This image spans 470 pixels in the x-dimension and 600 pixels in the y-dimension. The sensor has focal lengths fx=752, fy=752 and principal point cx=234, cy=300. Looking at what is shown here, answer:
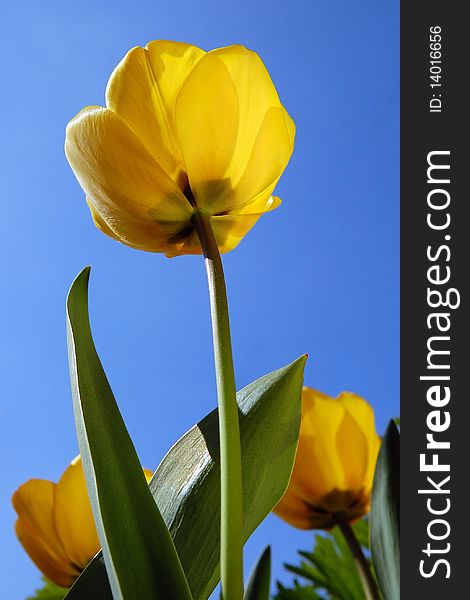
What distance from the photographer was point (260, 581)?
0.39 meters

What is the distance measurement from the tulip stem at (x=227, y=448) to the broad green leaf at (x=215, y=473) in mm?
53

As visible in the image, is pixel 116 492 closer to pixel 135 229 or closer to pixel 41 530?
pixel 135 229

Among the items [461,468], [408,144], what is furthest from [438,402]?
[408,144]

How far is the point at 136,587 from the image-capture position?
8.0 inches

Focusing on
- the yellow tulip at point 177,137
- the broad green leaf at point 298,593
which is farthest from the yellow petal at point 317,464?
the yellow tulip at point 177,137

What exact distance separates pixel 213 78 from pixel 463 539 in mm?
237

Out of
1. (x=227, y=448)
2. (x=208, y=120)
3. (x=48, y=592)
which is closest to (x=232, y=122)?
(x=208, y=120)

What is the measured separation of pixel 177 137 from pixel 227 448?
0.37 ft

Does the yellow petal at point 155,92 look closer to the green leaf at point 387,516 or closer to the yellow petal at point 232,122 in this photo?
the yellow petal at point 232,122

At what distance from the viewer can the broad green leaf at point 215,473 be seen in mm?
256

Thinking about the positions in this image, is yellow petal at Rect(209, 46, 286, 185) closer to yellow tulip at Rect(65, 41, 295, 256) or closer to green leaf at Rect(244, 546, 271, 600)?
yellow tulip at Rect(65, 41, 295, 256)

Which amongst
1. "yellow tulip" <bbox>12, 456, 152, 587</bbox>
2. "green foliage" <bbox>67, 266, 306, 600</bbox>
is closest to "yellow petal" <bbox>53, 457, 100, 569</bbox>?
"yellow tulip" <bbox>12, 456, 152, 587</bbox>

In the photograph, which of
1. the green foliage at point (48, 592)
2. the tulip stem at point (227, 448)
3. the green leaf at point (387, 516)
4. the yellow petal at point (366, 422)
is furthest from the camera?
the green foliage at point (48, 592)

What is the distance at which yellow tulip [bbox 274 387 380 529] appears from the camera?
17.5 inches
